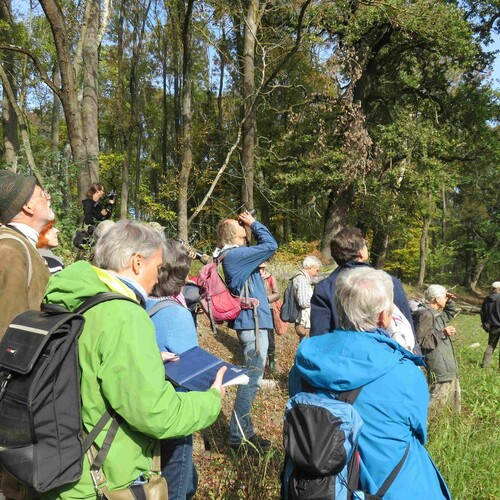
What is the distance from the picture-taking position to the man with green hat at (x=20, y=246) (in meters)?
2.32

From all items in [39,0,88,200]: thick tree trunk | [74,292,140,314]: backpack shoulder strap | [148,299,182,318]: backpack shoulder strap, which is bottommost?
[148,299,182,318]: backpack shoulder strap

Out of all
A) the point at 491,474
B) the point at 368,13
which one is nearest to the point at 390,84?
the point at 368,13

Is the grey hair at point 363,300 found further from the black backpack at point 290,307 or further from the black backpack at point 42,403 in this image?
the black backpack at point 290,307

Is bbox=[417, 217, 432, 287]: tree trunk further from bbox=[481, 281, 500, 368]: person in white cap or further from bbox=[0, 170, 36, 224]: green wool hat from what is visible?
bbox=[0, 170, 36, 224]: green wool hat

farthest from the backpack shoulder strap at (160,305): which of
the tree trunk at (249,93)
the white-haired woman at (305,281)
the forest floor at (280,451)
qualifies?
the tree trunk at (249,93)

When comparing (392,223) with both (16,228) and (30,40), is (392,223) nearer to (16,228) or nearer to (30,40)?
(30,40)

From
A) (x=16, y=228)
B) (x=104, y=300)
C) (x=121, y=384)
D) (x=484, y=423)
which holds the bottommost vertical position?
(x=484, y=423)

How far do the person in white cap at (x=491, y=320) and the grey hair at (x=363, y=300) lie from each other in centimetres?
836

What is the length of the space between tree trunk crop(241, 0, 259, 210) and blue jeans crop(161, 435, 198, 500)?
23.3 ft

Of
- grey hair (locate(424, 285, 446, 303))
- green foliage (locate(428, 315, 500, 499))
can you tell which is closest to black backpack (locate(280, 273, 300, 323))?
grey hair (locate(424, 285, 446, 303))

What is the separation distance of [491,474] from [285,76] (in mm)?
22182

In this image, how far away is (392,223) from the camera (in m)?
20.8

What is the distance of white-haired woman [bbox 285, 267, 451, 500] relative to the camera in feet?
6.52

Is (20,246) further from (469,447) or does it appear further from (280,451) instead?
(469,447)
